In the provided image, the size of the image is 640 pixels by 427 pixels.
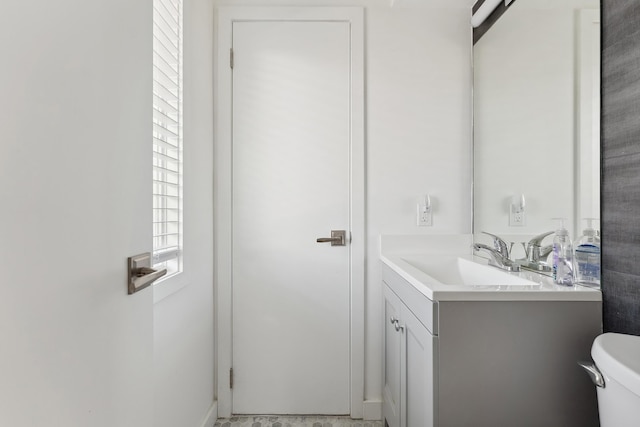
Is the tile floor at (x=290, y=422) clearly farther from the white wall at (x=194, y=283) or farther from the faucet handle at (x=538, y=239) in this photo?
the faucet handle at (x=538, y=239)

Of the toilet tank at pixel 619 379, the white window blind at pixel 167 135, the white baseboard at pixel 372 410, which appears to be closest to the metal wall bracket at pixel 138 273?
the white window blind at pixel 167 135

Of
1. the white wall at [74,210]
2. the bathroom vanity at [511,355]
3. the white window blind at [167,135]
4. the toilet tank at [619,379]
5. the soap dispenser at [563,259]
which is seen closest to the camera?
the white wall at [74,210]

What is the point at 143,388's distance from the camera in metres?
0.82

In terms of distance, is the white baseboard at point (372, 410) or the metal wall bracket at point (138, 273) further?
the white baseboard at point (372, 410)

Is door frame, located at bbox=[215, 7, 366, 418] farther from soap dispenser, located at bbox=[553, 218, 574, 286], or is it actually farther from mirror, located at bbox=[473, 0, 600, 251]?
soap dispenser, located at bbox=[553, 218, 574, 286]

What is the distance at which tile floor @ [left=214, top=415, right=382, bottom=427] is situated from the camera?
1.81 metres

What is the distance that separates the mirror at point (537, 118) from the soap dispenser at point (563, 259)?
0.25 ft

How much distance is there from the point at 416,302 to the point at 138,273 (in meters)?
0.84

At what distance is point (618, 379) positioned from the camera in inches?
26.4

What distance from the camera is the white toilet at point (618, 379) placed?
66cm

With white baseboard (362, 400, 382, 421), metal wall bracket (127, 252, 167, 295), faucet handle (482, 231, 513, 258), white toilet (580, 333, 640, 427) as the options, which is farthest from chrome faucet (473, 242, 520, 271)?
metal wall bracket (127, 252, 167, 295)

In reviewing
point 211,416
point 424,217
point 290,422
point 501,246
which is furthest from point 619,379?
point 211,416

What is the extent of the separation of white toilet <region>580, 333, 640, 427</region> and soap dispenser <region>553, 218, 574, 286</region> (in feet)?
1.12

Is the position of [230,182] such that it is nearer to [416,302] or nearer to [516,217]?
[416,302]
